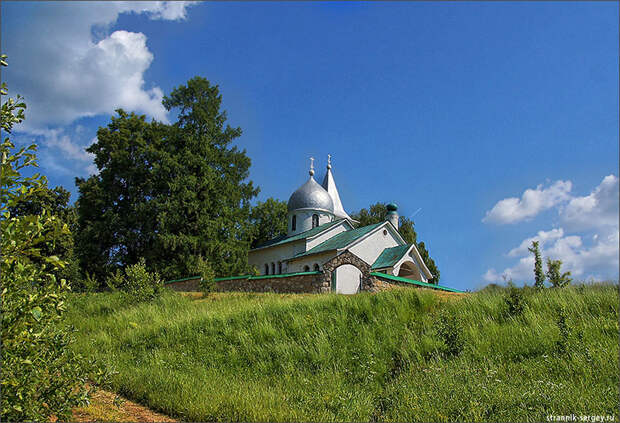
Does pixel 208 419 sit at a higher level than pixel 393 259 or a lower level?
lower

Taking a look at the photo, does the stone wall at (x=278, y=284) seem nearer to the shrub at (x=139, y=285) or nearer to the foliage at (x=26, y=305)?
the shrub at (x=139, y=285)

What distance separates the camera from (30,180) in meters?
4.90

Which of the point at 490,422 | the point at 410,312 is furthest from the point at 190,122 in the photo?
the point at 490,422

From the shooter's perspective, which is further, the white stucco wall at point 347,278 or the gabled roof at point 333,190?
the gabled roof at point 333,190

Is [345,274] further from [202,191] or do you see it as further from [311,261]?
[202,191]

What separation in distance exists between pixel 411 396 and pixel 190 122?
27048mm

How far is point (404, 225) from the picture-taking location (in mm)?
45281

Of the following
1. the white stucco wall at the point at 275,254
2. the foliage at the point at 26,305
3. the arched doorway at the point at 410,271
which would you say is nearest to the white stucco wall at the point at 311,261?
the white stucco wall at the point at 275,254

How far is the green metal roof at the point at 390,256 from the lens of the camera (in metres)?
25.4

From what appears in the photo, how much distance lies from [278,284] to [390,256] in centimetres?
1046

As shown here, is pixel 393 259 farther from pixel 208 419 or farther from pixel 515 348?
pixel 208 419

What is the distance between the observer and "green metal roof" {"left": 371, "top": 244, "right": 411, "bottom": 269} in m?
25.4

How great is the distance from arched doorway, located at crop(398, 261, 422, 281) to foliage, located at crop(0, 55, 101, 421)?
22.1 metres

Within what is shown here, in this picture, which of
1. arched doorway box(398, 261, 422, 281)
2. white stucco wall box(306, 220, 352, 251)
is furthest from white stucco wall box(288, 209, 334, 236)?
arched doorway box(398, 261, 422, 281)
